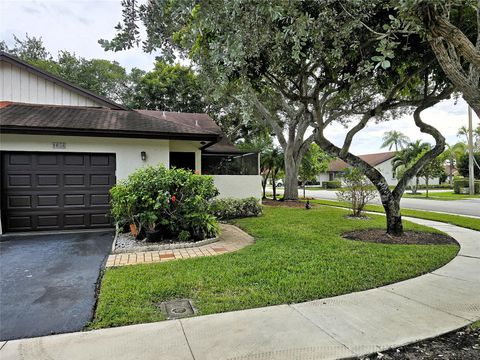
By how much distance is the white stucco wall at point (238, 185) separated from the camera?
12.0 meters

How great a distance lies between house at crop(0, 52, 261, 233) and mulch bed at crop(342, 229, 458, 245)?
5.12m

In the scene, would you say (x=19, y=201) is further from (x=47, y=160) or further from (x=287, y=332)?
(x=287, y=332)

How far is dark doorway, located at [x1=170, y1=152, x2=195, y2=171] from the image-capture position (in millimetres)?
11742

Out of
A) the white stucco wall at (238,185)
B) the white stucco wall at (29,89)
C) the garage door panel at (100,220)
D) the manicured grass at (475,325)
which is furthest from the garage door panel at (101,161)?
the manicured grass at (475,325)

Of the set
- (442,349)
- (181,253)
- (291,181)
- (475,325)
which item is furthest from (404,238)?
(291,181)

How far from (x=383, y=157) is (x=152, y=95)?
37.2m

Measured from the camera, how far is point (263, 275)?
472 cm

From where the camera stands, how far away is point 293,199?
18.3 meters

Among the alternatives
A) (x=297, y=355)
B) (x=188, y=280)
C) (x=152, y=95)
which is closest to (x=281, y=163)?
(x=152, y=95)

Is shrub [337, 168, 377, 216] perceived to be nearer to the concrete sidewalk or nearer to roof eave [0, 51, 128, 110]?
the concrete sidewalk

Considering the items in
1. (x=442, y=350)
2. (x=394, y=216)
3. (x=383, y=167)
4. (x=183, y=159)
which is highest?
(x=383, y=167)

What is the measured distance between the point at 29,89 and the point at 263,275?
9.67 meters

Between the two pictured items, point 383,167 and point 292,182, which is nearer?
point 292,182

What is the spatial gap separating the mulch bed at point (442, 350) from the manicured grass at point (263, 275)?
1.26 metres
